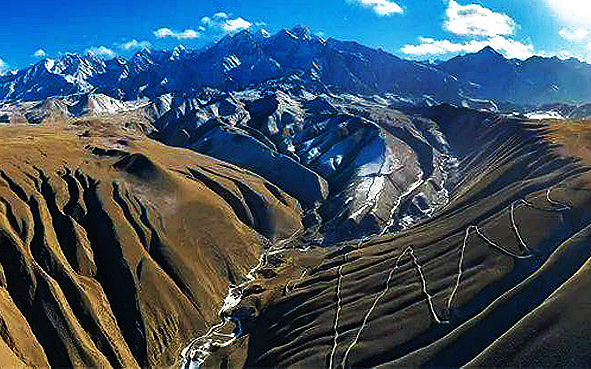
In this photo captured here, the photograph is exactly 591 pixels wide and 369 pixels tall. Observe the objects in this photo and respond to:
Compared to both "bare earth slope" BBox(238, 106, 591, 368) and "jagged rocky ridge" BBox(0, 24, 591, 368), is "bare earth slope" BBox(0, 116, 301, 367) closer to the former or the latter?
"jagged rocky ridge" BBox(0, 24, 591, 368)

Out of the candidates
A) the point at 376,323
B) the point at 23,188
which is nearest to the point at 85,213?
the point at 23,188

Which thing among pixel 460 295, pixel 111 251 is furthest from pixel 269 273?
pixel 460 295

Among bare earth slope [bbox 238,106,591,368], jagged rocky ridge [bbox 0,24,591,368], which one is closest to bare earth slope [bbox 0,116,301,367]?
jagged rocky ridge [bbox 0,24,591,368]

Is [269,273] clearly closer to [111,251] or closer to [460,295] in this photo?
[111,251]

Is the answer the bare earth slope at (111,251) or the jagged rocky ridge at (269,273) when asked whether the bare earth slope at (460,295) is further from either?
the bare earth slope at (111,251)

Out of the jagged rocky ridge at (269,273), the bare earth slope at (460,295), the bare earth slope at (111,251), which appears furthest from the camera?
the bare earth slope at (111,251)

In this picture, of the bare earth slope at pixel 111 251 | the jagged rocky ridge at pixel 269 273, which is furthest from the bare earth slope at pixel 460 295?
the bare earth slope at pixel 111 251

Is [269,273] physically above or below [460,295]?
above
